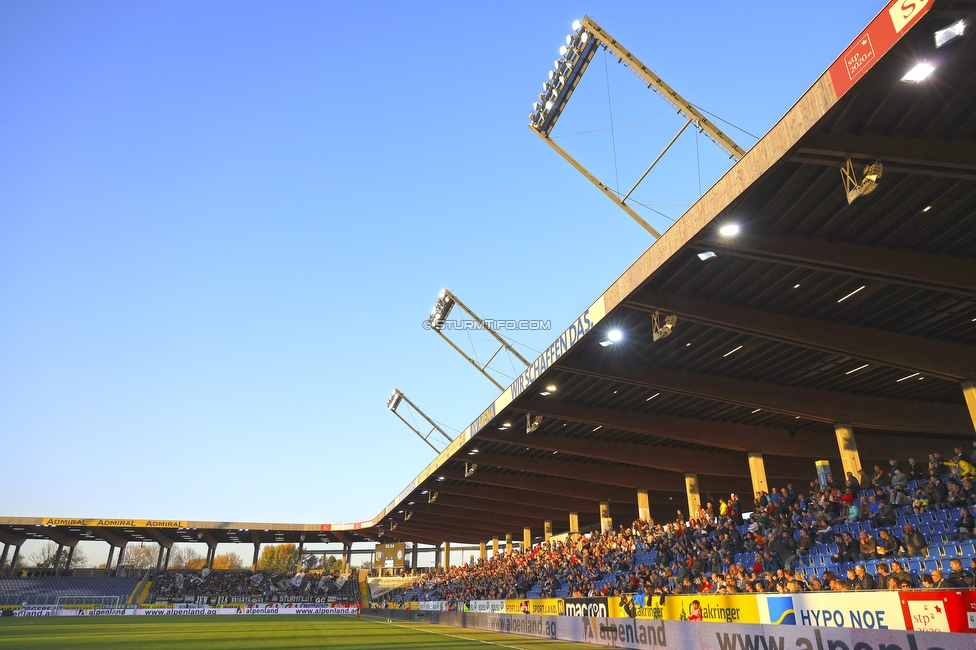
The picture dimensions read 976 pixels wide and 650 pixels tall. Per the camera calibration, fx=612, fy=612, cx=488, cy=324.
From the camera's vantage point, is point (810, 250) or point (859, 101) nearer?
point (859, 101)

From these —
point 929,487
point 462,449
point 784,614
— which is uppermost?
point 462,449

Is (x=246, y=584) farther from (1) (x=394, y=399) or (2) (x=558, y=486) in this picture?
(2) (x=558, y=486)

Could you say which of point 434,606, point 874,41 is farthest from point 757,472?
point 434,606

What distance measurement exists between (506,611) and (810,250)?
2377cm

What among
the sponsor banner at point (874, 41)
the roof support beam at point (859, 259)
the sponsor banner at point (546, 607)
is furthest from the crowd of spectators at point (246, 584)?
the sponsor banner at point (874, 41)

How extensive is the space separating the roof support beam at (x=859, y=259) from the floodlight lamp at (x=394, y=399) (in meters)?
48.9

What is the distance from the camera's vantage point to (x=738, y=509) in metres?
23.8

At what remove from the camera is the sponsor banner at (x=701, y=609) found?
14.2 m

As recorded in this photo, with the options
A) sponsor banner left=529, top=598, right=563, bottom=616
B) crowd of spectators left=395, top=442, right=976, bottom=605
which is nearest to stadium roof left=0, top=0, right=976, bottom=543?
crowd of spectators left=395, top=442, right=976, bottom=605

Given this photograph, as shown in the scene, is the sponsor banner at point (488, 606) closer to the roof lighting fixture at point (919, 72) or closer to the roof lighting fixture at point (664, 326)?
the roof lighting fixture at point (664, 326)

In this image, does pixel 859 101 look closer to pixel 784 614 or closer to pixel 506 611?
pixel 784 614

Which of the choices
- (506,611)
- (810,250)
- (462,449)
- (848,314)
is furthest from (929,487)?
(462,449)

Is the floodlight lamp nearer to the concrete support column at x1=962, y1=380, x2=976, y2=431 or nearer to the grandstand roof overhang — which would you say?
the grandstand roof overhang

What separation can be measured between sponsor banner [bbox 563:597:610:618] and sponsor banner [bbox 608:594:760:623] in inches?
52.4
